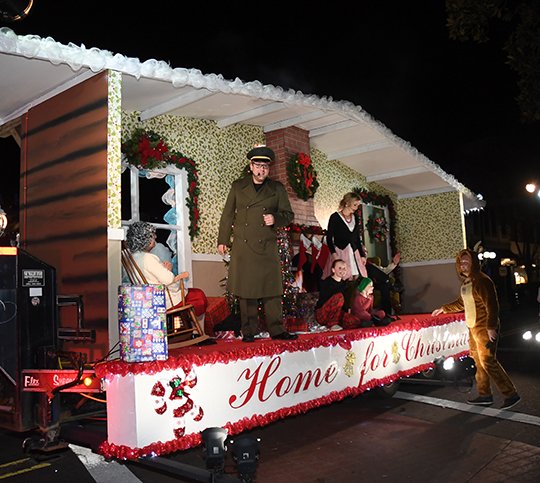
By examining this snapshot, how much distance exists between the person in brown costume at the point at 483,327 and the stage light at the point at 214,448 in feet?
12.8

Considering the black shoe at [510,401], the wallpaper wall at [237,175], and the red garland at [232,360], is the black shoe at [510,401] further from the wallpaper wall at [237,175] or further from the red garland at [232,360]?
the wallpaper wall at [237,175]

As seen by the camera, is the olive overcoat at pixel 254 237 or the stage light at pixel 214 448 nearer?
the stage light at pixel 214 448

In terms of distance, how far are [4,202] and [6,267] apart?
1117 cm

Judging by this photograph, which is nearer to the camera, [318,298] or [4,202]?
[318,298]

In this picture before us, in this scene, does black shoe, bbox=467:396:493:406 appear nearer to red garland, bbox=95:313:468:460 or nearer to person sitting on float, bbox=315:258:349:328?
red garland, bbox=95:313:468:460

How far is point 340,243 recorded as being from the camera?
8312 millimetres

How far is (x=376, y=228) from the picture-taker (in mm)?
12695

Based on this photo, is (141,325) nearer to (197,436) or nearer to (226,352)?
(226,352)

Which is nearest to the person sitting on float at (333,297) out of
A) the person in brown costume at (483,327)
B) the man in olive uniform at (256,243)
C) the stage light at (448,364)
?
the person in brown costume at (483,327)

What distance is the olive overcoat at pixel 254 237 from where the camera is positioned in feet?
17.3

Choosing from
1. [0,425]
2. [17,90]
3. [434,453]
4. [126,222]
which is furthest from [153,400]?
[126,222]

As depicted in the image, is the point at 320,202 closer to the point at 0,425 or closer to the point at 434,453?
the point at 434,453

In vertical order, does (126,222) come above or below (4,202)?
below

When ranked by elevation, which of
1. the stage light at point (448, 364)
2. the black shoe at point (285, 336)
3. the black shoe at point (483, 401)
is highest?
the black shoe at point (285, 336)
